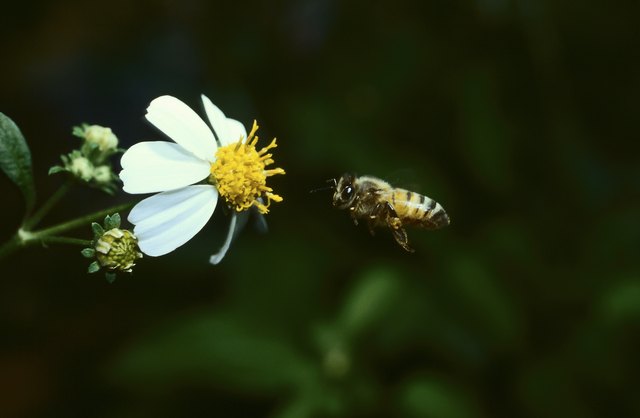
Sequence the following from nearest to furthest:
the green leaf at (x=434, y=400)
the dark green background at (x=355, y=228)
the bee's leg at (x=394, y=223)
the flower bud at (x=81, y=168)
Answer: the flower bud at (x=81, y=168), the bee's leg at (x=394, y=223), the green leaf at (x=434, y=400), the dark green background at (x=355, y=228)

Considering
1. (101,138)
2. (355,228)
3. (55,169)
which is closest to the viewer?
(55,169)

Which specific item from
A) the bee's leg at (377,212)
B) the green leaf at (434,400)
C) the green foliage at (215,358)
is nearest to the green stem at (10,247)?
the bee's leg at (377,212)

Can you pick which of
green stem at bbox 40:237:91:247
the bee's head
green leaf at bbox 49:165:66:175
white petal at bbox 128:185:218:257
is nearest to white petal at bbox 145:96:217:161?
white petal at bbox 128:185:218:257

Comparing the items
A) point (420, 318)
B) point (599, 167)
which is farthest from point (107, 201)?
point (599, 167)

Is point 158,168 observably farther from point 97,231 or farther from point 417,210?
point 417,210

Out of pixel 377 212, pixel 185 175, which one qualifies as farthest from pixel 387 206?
pixel 185 175

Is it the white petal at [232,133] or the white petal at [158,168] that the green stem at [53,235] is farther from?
the white petal at [232,133]
